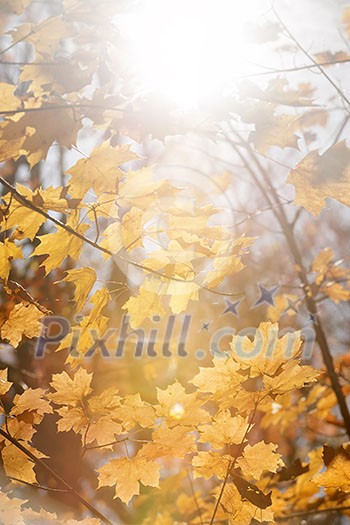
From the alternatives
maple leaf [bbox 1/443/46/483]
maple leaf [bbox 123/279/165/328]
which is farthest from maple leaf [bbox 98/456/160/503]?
maple leaf [bbox 123/279/165/328]

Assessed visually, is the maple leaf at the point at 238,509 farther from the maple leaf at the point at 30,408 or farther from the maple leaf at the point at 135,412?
the maple leaf at the point at 30,408

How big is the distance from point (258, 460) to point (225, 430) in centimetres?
17

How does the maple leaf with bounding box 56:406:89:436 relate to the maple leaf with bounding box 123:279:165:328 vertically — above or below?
below

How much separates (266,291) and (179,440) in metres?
2.57

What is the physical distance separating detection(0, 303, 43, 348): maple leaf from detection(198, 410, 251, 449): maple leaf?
0.77 metres

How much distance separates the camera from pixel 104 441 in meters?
1.78

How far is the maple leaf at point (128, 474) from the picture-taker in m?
1.74

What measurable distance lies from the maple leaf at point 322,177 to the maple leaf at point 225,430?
78 cm

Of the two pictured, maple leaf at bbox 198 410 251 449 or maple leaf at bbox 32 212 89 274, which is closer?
Result: maple leaf at bbox 198 410 251 449

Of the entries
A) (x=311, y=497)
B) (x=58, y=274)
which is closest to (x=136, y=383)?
(x=58, y=274)

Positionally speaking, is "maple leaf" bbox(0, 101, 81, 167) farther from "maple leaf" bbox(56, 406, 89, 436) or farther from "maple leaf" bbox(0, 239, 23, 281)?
"maple leaf" bbox(56, 406, 89, 436)

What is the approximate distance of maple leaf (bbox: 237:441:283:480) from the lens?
1640mm

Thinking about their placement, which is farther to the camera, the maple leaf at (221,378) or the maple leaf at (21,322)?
the maple leaf at (21,322)

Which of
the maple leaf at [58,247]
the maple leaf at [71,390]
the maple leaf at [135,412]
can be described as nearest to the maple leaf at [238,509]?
the maple leaf at [135,412]
